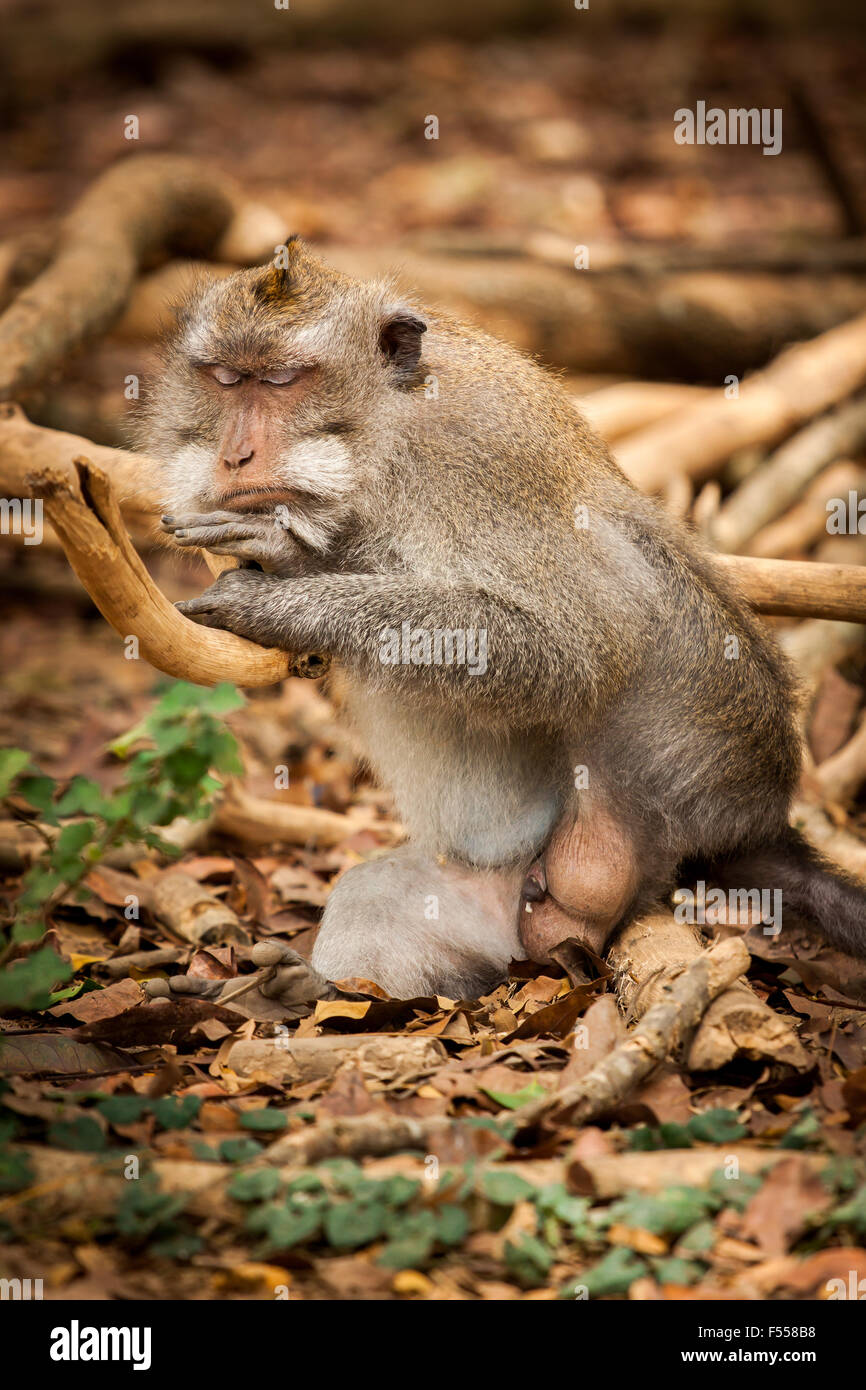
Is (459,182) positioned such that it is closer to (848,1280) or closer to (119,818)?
(119,818)

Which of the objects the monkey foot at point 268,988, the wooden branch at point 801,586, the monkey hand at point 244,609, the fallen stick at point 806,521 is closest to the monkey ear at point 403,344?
the monkey hand at point 244,609

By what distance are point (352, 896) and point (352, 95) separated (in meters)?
13.2

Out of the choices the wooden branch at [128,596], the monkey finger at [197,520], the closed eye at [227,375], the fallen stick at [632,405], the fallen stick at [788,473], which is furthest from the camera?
the fallen stick at [632,405]

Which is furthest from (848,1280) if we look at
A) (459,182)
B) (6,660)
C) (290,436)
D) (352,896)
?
(459,182)

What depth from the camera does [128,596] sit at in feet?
13.9

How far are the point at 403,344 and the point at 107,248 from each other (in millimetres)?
3862

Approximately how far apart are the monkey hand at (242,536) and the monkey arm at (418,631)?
9 cm

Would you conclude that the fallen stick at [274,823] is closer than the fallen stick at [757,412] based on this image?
Yes

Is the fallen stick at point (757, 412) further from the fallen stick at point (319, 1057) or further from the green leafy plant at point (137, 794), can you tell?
the green leafy plant at point (137, 794)

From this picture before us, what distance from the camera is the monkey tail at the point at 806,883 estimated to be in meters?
5.32

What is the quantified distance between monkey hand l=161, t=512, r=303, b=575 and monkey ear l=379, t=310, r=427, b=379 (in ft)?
2.74

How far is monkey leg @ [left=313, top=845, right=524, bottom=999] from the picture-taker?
17.1 feet

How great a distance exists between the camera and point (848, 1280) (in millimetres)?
3113

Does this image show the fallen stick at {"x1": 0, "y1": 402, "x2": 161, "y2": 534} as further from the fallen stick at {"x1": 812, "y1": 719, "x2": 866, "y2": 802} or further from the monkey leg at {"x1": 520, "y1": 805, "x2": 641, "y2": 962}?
the fallen stick at {"x1": 812, "y1": 719, "x2": 866, "y2": 802}
